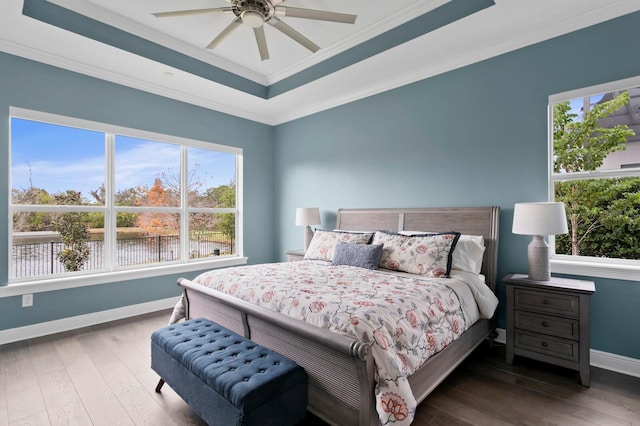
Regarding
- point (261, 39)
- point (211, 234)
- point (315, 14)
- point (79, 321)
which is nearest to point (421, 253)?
point (315, 14)

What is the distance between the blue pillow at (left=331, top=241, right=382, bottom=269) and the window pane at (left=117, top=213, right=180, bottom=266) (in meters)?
2.35

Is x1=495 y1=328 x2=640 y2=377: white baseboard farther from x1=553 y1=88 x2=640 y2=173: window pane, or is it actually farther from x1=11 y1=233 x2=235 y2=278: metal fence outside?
x1=11 y1=233 x2=235 y2=278: metal fence outside

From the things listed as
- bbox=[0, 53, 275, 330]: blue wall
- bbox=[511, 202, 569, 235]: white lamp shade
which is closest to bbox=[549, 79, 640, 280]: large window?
bbox=[511, 202, 569, 235]: white lamp shade

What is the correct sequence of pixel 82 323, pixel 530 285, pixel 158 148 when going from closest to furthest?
pixel 530 285, pixel 82 323, pixel 158 148

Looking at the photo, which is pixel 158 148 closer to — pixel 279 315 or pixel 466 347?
pixel 279 315

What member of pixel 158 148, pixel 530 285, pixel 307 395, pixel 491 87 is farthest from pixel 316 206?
pixel 307 395

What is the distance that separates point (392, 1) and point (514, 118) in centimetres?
155

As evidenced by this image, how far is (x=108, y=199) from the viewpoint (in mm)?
3756

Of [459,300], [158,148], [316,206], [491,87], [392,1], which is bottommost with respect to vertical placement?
[459,300]

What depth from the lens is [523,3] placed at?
2.47 meters

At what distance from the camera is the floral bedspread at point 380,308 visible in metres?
1.54

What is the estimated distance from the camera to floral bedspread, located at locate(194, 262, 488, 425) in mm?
1536

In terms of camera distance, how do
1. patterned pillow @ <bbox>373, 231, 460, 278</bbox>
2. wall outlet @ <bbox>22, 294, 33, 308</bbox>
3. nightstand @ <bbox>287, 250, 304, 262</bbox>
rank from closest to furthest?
1. patterned pillow @ <bbox>373, 231, 460, 278</bbox>
2. wall outlet @ <bbox>22, 294, 33, 308</bbox>
3. nightstand @ <bbox>287, 250, 304, 262</bbox>

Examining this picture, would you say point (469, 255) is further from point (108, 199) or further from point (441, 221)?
point (108, 199)
